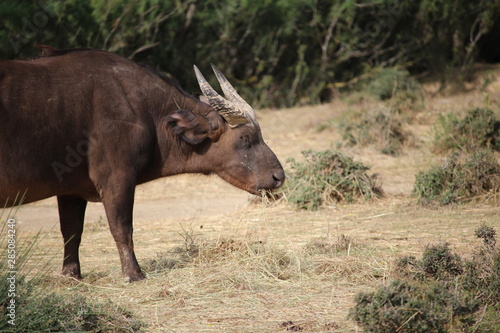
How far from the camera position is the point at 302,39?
61.6 ft

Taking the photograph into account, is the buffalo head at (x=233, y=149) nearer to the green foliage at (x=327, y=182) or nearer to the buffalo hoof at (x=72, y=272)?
the buffalo hoof at (x=72, y=272)

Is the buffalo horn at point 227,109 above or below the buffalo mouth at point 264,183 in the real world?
above

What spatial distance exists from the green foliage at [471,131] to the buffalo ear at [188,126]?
253 inches

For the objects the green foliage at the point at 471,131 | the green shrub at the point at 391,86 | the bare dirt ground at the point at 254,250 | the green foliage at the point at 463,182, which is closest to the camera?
the bare dirt ground at the point at 254,250

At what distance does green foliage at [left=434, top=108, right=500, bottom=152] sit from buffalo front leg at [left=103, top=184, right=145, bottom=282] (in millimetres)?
7161

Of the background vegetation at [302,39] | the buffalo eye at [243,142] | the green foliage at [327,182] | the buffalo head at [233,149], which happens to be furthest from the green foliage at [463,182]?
the background vegetation at [302,39]

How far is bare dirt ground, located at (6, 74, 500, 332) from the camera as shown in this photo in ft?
18.0

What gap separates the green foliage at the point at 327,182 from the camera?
9859 millimetres

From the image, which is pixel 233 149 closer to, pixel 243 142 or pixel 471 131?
pixel 243 142

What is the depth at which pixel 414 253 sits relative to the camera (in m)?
7.19

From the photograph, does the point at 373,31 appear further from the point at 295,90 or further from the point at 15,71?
the point at 15,71

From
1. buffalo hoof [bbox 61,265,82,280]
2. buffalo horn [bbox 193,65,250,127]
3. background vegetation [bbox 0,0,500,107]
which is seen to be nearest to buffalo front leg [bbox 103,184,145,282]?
buffalo hoof [bbox 61,265,82,280]

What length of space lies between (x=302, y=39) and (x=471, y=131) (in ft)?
A: 25.0

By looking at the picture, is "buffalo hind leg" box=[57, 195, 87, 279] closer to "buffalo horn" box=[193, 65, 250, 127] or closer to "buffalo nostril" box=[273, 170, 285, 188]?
"buffalo horn" box=[193, 65, 250, 127]
